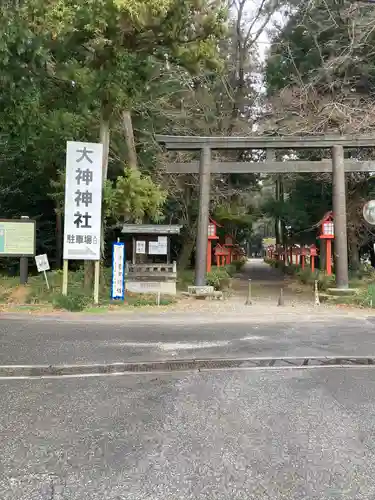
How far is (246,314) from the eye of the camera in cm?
1305

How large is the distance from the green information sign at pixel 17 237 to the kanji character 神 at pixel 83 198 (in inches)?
117

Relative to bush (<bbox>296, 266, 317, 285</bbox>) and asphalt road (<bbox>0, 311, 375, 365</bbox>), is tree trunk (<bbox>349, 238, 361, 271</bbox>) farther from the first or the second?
asphalt road (<bbox>0, 311, 375, 365</bbox>)

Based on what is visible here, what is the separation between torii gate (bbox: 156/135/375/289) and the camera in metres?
16.5

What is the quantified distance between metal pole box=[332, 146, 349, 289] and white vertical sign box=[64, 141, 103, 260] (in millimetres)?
7769

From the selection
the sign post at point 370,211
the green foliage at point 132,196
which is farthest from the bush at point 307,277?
the green foliage at point 132,196

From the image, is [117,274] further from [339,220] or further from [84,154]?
[339,220]

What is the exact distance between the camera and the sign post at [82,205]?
14.2m

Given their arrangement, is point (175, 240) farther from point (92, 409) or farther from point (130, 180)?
point (92, 409)

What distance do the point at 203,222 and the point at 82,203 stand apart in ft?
14.9

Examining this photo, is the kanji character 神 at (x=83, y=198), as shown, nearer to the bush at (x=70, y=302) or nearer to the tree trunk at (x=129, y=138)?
the bush at (x=70, y=302)

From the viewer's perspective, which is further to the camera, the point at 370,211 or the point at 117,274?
the point at 370,211

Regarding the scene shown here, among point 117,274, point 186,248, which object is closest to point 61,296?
point 117,274

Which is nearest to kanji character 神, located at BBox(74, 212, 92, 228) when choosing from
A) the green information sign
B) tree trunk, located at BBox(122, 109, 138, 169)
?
the green information sign

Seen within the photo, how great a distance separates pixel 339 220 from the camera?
16438 millimetres
